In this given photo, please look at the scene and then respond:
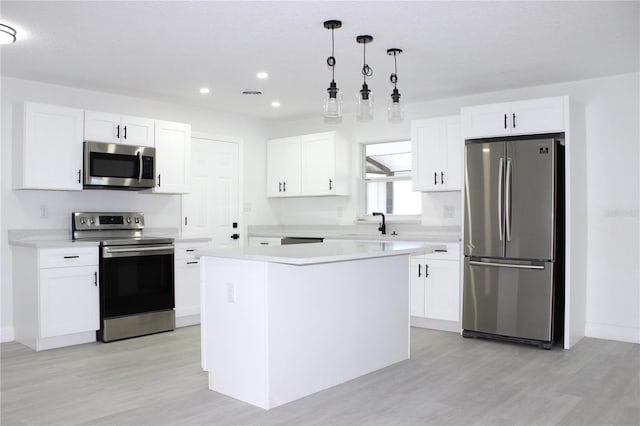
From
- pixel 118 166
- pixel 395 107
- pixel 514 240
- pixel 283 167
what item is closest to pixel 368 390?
pixel 395 107

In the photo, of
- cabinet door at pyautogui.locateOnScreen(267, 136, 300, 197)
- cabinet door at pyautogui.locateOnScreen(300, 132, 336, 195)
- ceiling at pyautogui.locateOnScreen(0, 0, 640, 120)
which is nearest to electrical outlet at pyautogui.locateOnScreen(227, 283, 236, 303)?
ceiling at pyautogui.locateOnScreen(0, 0, 640, 120)

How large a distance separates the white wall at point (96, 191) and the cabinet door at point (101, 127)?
0.37 metres

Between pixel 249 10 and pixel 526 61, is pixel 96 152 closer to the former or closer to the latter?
pixel 249 10

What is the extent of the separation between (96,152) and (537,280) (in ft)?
13.5

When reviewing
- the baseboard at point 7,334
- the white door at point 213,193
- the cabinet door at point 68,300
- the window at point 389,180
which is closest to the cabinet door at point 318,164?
the window at point 389,180

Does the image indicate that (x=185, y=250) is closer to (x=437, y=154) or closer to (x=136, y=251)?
(x=136, y=251)

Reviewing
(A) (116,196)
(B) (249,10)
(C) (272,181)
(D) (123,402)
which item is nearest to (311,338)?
(D) (123,402)

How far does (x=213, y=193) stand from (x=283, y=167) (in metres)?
0.98

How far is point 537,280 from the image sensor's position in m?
4.59

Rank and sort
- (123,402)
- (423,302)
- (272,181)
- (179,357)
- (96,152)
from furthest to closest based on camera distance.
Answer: (272,181)
(423,302)
(96,152)
(179,357)
(123,402)

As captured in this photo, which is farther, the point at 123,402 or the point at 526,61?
the point at 526,61

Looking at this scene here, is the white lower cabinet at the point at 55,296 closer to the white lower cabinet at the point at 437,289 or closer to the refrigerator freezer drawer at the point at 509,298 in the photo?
the white lower cabinet at the point at 437,289

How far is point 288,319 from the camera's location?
3.23 meters

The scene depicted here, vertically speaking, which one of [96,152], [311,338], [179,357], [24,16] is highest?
[24,16]
